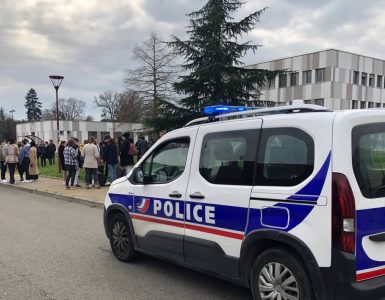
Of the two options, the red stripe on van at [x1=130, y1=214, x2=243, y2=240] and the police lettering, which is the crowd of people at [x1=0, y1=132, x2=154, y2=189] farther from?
the police lettering

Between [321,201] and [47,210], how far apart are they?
28.8ft

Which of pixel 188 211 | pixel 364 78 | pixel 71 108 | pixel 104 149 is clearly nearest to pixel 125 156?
pixel 104 149

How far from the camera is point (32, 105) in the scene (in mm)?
139000

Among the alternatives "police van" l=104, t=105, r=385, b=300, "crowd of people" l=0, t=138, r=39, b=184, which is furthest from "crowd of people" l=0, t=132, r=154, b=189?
"police van" l=104, t=105, r=385, b=300

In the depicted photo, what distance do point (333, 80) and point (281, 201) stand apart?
45297 mm

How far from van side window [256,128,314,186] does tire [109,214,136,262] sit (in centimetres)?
250

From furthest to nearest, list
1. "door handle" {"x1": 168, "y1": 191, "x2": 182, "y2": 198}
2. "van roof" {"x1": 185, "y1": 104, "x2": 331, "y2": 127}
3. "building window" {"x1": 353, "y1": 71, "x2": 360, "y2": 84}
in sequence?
"building window" {"x1": 353, "y1": 71, "x2": 360, "y2": 84}
"door handle" {"x1": 168, "y1": 191, "x2": 182, "y2": 198}
"van roof" {"x1": 185, "y1": 104, "x2": 331, "y2": 127}

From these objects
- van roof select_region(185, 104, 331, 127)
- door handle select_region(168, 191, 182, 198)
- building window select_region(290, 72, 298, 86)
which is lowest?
door handle select_region(168, 191, 182, 198)

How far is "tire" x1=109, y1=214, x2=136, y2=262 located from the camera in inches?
229

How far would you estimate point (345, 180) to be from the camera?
3.34m

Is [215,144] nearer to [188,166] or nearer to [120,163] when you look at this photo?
[188,166]

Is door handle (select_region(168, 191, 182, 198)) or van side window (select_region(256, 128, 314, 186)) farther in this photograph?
door handle (select_region(168, 191, 182, 198))

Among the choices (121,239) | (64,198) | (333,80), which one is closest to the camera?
(121,239)

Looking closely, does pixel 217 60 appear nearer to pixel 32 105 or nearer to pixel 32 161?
pixel 32 161
